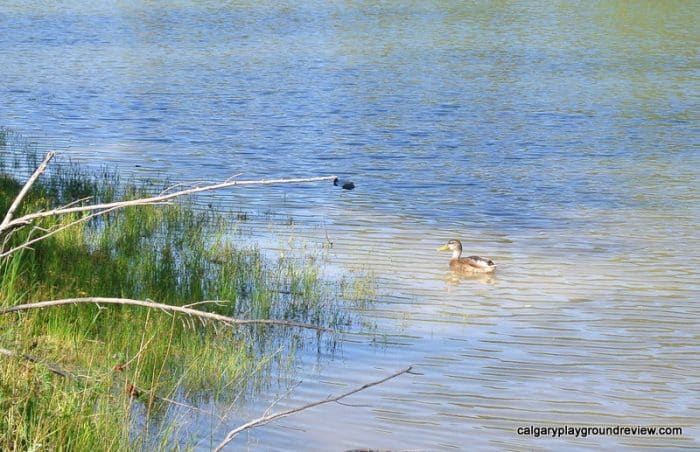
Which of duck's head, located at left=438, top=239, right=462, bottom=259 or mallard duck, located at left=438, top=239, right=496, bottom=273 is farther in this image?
duck's head, located at left=438, top=239, right=462, bottom=259

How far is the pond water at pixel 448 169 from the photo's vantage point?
7.77 m

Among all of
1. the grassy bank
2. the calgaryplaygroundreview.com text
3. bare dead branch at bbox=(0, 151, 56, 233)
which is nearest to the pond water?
the calgaryplaygroundreview.com text

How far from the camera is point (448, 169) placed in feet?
59.6

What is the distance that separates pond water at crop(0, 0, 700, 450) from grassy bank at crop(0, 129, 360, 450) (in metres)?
0.48

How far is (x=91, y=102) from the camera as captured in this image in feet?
81.3

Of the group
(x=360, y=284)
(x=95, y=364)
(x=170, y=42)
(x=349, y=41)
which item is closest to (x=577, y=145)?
(x=360, y=284)

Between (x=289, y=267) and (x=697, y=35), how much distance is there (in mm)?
30367

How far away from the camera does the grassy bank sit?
5285 millimetres

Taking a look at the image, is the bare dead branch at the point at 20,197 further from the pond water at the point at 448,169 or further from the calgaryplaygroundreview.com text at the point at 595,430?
the calgaryplaygroundreview.com text at the point at 595,430

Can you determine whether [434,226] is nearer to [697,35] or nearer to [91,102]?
[91,102]

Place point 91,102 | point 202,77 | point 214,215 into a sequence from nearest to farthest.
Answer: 1. point 214,215
2. point 91,102
3. point 202,77

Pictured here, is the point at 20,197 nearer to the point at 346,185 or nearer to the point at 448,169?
the point at 346,185

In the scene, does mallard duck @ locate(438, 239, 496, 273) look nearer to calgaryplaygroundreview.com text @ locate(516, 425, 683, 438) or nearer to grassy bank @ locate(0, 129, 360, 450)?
grassy bank @ locate(0, 129, 360, 450)

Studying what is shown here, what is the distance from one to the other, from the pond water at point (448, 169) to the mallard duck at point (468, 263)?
152mm
